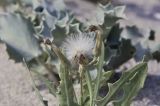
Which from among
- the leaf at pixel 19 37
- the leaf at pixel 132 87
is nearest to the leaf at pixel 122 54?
the leaf at pixel 19 37

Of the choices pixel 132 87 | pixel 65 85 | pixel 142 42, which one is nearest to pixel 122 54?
pixel 142 42

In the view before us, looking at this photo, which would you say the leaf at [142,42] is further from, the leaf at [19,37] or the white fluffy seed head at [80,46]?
the white fluffy seed head at [80,46]

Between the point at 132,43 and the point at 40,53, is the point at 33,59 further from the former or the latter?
the point at 132,43

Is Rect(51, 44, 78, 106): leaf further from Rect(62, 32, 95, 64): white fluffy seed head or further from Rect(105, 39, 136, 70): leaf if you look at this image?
Rect(105, 39, 136, 70): leaf

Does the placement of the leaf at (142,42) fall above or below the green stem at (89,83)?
below

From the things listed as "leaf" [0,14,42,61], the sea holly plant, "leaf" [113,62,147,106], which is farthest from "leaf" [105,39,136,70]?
"leaf" [113,62,147,106]
